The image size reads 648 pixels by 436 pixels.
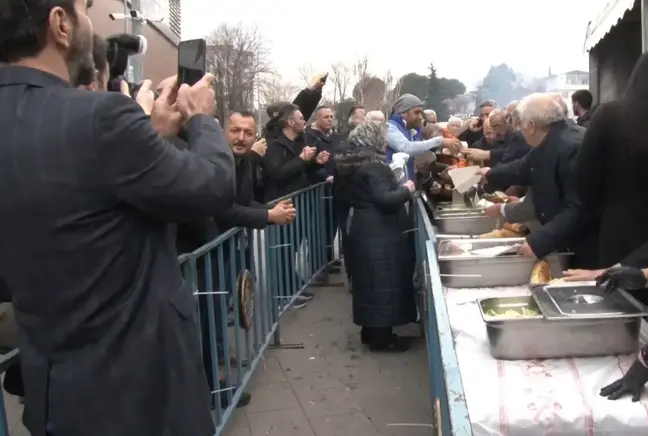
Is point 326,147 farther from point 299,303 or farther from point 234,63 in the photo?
point 234,63

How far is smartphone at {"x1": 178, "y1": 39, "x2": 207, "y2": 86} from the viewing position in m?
2.03

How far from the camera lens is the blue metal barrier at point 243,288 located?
12.4 feet

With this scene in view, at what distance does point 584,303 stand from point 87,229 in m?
1.68

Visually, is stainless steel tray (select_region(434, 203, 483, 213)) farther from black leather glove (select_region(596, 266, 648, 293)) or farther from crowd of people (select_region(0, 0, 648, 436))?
crowd of people (select_region(0, 0, 648, 436))

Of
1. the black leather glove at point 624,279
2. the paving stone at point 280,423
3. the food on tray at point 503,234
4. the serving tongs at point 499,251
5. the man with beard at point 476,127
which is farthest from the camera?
the man with beard at point 476,127

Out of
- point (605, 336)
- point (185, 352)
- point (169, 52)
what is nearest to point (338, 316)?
point (605, 336)

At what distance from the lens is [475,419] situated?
2.01 metres

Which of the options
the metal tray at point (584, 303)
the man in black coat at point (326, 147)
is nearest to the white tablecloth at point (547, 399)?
the metal tray at point (584, 303)

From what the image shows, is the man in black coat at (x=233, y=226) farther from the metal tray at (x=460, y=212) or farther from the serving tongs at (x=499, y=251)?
the serving tongs at (x=499, y=251)

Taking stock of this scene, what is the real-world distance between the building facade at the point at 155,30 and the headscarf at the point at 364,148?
372 cm

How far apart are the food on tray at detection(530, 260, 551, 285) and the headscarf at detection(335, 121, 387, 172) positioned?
2275 millimetres

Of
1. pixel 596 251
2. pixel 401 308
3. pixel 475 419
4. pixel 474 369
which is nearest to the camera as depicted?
pixel 475 419

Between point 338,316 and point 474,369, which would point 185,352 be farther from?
point 338,316

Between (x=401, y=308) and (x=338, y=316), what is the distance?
4.29 ft
